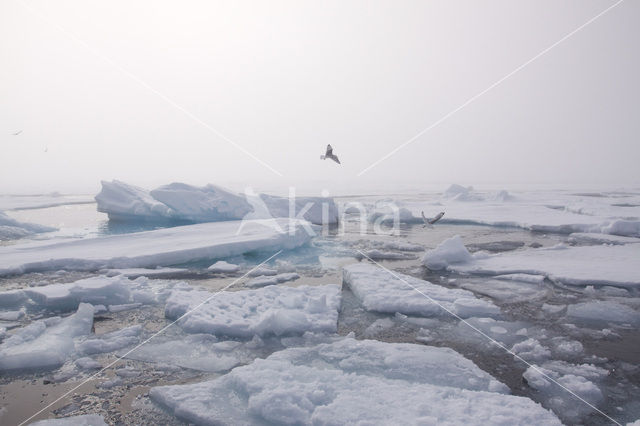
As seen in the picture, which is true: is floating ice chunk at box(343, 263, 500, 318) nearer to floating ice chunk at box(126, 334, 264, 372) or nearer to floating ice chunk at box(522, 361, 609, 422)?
floating ice chunk at box(522, 361, 609, 422)

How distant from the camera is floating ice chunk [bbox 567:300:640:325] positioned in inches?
199

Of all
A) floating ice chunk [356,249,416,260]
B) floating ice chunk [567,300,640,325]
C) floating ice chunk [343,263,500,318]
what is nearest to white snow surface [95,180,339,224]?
floating ice chunk [356,249,416,260]

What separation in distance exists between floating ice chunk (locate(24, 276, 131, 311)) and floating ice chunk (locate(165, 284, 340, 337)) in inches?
36.6

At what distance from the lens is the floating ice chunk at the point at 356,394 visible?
113 inches

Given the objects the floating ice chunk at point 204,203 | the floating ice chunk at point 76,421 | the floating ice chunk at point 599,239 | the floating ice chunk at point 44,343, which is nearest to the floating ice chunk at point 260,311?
the floating ice chunk at point 44,343

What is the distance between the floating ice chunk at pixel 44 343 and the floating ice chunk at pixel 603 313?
6481 millimetres

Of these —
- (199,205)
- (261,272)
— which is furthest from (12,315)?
(199,205)

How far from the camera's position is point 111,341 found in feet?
14.6

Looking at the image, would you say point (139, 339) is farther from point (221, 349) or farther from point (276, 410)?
point (276, 410)

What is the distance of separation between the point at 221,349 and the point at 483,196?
24237 millimetres

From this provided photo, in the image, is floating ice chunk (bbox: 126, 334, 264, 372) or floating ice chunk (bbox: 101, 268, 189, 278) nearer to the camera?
floating ice chunk (bbox: 126, 334, 264, 372)

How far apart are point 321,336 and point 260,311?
3.54 ft

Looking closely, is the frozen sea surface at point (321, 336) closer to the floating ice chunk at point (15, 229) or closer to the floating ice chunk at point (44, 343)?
the floating ice chunk at point (44, 343)

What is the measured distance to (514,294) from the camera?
6238mm
